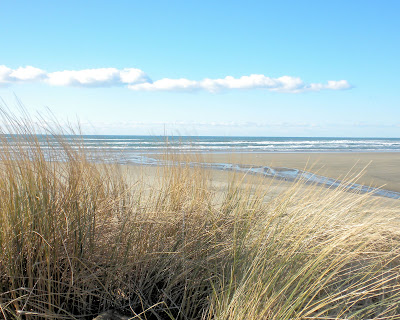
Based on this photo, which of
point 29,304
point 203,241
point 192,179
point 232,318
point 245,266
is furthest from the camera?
point 192,179

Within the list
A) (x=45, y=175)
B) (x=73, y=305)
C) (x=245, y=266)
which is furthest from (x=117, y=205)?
(x=245, y=266)

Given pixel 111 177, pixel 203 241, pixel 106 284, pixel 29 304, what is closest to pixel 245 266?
pixel 203 241

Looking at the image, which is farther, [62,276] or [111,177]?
[111,177]

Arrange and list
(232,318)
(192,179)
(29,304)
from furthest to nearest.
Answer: (192,179) < (29,304) < (232,318)

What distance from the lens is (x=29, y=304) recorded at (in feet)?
5.88

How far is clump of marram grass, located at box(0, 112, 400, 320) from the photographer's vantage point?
1.75 meters

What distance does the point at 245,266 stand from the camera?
1969 millimetres

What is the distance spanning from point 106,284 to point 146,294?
26 cm


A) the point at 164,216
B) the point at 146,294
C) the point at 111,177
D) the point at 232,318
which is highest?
the point at 111,177

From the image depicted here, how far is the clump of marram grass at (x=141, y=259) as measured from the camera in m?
1.75

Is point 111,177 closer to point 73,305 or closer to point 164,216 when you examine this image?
point 164,216

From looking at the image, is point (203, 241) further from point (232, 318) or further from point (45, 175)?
point (45, 175)

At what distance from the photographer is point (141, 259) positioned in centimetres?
208

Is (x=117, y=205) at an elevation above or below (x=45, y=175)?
below
